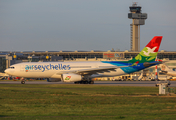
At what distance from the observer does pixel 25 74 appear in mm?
50312

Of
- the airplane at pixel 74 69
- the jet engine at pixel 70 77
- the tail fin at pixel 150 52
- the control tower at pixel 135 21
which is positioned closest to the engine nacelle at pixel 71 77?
the jet engine at pixel 70 77

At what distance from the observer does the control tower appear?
524 ft

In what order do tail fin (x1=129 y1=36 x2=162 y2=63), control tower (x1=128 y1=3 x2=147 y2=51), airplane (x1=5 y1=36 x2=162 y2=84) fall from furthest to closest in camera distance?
1. control tower (x1=128 y1=3 x2=147 y2=51)
2. tail fin (x1=129 y1=36 x2=162 y2=63)
3. airplane (x1=5 y1=36 x2=162 y2=84)

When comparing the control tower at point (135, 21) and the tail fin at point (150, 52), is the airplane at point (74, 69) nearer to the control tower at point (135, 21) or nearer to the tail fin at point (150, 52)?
the tail fin at point (150, 52)

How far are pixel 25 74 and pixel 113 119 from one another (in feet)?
128

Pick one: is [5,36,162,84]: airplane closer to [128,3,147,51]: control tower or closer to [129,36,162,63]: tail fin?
[129,36,162,63]: tail fin

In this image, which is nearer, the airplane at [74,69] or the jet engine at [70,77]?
the jet engine at [70,77]

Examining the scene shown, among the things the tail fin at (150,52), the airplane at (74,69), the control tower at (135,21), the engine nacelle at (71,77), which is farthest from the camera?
the control tower at (135,21)

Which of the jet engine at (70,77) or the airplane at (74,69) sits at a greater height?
the airplane at (74,69)

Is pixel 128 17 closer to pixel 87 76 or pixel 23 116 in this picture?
pixel 87 76

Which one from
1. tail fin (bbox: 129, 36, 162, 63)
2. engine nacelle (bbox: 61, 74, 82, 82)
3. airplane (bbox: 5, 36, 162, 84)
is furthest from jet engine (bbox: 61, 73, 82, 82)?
tail fin (bbox: 129, 36, 162, 63)

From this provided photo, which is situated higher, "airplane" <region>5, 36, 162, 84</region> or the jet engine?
"airplane" <region>5, 36, 162, 84</region>

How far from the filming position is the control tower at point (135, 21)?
6286 inches

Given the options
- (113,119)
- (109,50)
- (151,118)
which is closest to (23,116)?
(113,119)
